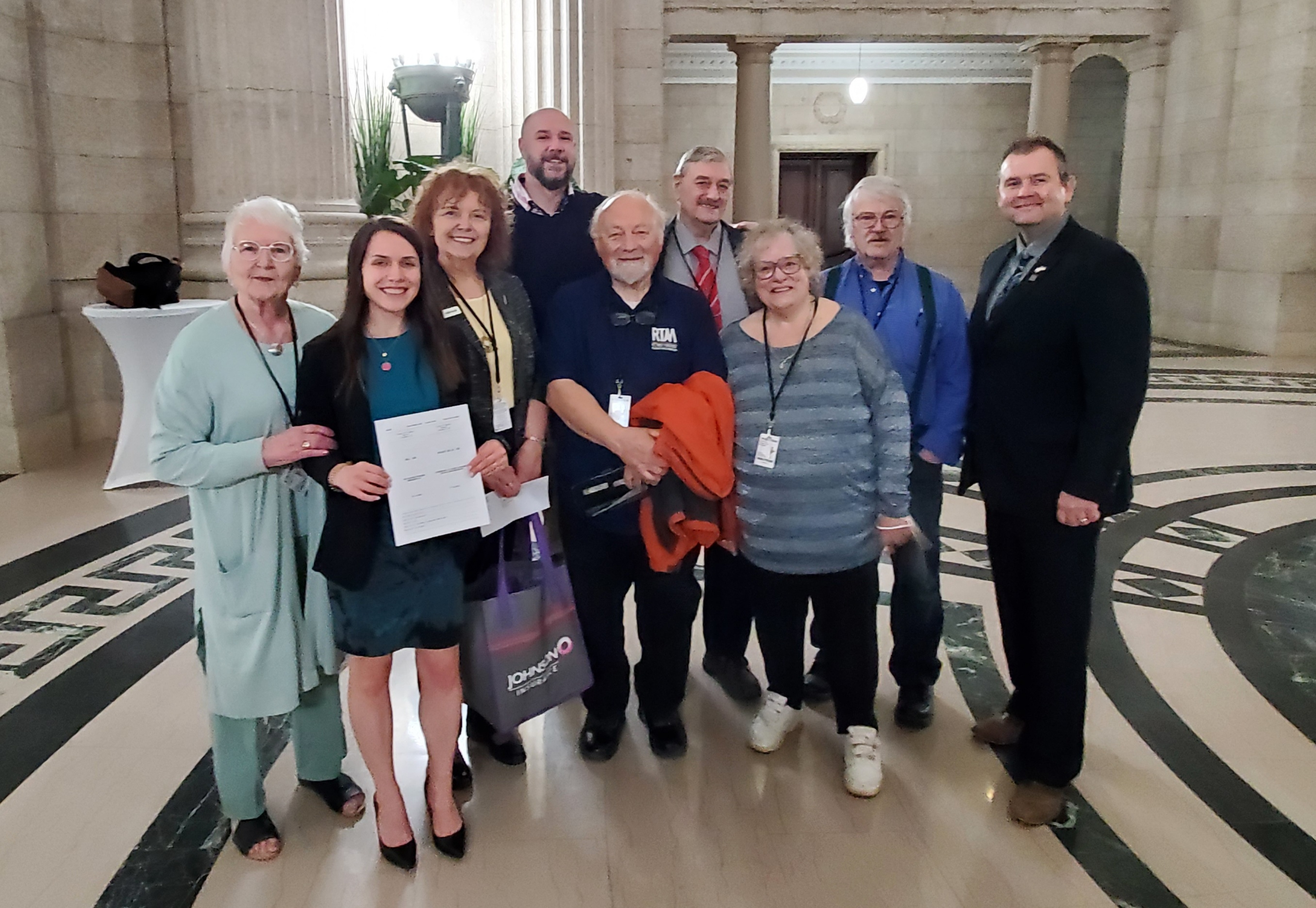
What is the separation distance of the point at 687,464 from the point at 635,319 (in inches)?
17.7

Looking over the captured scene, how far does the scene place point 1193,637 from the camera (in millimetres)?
3832

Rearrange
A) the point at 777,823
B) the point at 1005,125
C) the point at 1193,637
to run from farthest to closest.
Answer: the point at 1005,125 → the point at 1193,637 → the point at 777,823

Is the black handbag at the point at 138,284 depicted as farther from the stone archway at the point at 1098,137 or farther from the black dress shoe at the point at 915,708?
the stone archway at the point at 1098,137

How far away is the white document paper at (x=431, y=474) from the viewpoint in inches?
85.5

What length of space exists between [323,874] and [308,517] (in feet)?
2.90

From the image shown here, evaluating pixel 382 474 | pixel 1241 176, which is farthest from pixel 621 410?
pixel 1241 176

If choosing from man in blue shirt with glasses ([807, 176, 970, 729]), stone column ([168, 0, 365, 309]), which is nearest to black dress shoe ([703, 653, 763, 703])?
man in blue shirt with glasses ([807, 176, 970, 729])

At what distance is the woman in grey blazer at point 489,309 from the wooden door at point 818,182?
1470 cm

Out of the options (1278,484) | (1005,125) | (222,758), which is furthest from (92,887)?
(1005,125)

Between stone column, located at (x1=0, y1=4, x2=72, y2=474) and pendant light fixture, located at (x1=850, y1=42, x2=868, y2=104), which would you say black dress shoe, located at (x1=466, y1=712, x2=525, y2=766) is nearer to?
stone column, located at (x1=0, y1=4, x2=72, y2=474)

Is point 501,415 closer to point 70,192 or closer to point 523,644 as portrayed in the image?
Answer: point 523,644

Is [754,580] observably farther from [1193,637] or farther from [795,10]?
[795,10]

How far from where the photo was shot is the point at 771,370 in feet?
8.68

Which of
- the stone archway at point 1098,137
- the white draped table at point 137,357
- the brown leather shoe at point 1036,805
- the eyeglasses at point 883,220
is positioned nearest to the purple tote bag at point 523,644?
the brown leather shoe at point 1036,805
